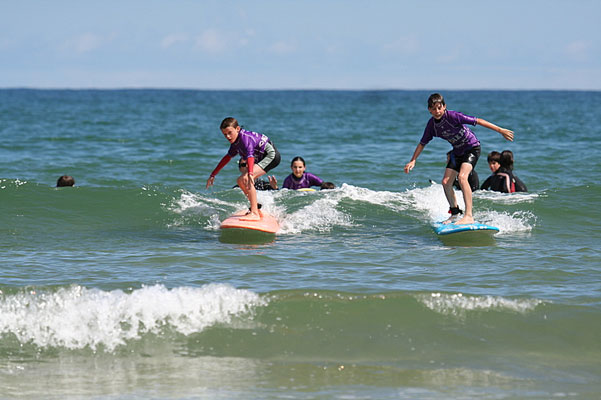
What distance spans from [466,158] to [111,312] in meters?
5.72

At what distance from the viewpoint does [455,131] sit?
10.8 m

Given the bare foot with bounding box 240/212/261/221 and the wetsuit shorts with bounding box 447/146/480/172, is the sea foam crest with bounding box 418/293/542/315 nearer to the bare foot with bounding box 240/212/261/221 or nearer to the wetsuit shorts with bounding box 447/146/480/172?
the wetsuit shorts with bounding box 447/146/480/172

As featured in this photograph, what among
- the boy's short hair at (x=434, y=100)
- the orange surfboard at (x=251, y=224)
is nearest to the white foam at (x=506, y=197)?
the boy's short hair at (x=434, y=100)

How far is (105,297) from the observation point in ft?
26.1


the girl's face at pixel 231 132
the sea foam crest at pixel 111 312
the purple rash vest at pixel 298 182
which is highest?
the girl's face at pixel 231 132

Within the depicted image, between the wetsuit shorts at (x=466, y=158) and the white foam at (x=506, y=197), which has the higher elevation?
the wetsuit shorts at (x=466, y=158)

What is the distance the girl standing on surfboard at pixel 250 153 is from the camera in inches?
441

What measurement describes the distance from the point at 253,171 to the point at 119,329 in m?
4.54

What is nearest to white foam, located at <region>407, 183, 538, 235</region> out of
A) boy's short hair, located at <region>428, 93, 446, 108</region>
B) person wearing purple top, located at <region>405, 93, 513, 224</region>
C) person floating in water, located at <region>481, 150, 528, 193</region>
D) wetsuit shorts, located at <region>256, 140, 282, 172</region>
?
person floating in water, located at <region>481, 150, 528, 193</region>

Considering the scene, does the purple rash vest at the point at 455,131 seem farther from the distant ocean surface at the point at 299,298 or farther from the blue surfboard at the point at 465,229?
the distant ocean surface at the point at 299,298

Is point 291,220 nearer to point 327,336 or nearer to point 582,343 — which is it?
point 327,336

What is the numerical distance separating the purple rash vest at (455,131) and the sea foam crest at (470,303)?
3.37 metres

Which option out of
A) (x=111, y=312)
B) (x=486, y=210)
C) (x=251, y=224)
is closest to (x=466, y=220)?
(x=486, y=210)

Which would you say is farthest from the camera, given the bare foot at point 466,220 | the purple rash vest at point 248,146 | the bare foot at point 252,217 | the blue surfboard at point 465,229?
the bare foot at point 252,217
